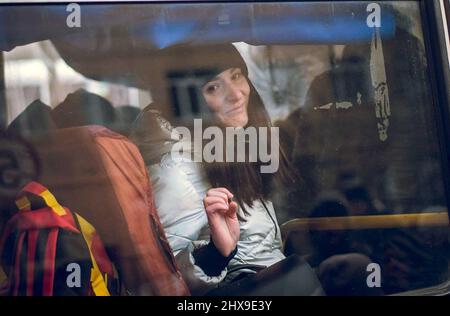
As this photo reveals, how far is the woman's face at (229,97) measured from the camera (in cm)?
296

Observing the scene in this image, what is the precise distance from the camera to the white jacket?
2902 mm

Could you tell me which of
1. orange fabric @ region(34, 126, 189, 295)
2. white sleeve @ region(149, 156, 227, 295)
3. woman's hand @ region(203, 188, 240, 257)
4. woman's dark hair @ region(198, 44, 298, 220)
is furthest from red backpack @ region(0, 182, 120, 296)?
woman's dark hair @ region(198, 44, 298, 220)

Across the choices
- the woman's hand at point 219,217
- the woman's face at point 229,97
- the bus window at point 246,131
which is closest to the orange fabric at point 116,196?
the bus window at point 246,131

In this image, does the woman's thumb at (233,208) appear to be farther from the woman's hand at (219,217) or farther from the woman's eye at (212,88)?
the woman's eye at (212,88)

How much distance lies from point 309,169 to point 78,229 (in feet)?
2.92

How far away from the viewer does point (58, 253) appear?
2873 millimetres

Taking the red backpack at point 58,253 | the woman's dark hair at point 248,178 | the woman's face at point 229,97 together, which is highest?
Result: the woman's face at point 229,97

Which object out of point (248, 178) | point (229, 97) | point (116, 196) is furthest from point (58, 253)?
point (229, 97)

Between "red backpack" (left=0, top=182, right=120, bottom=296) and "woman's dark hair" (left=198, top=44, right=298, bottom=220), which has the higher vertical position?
"woman's dark hair" (left=198, top=44, right=298, bottom=220)

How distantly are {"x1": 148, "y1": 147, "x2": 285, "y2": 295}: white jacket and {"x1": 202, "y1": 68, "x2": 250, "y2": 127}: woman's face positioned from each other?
0.22 meters

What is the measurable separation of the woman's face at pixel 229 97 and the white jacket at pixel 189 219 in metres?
0.22

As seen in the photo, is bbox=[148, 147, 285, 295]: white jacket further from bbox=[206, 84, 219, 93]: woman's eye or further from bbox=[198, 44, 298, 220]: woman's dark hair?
bbox=[206, 84, 219, 93]: woman's eye

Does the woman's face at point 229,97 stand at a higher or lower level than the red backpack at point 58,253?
higher
